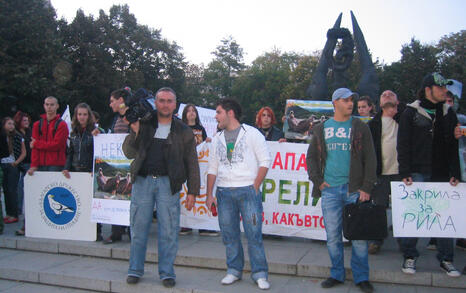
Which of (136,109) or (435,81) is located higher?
(435,81)

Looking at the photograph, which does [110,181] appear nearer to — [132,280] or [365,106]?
[132,280]

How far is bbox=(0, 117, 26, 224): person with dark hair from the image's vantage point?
25.4 feet

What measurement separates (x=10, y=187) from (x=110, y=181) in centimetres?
282

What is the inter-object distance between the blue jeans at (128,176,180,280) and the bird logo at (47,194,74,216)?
227cm

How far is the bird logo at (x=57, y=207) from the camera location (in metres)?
6.30

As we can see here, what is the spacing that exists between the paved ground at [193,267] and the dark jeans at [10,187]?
59.7 inches

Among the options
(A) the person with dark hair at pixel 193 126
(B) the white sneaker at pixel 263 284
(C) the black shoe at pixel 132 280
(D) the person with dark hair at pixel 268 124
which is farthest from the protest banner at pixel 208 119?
(B) the white sneaker at pixel 263 284

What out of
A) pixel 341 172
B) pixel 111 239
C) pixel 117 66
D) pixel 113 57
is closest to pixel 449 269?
pixel 341 172

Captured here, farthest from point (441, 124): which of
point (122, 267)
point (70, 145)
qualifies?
point (70, 145)

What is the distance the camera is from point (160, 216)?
443 cm

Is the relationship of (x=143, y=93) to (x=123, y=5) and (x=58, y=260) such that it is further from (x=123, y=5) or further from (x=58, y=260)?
(x=123, y=5)

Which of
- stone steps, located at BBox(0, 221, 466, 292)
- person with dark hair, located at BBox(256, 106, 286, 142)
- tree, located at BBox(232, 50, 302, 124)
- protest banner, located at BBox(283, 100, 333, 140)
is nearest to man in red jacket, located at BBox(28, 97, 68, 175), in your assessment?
stone steps, located at BBox(0, 221, 466, 292)

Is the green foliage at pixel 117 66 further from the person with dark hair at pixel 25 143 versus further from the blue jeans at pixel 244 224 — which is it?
the blue jeans at pixel 244 224

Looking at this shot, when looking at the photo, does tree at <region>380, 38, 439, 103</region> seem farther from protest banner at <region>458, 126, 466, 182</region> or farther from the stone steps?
protest banner at <region>458, 126, 466, 182</region>
